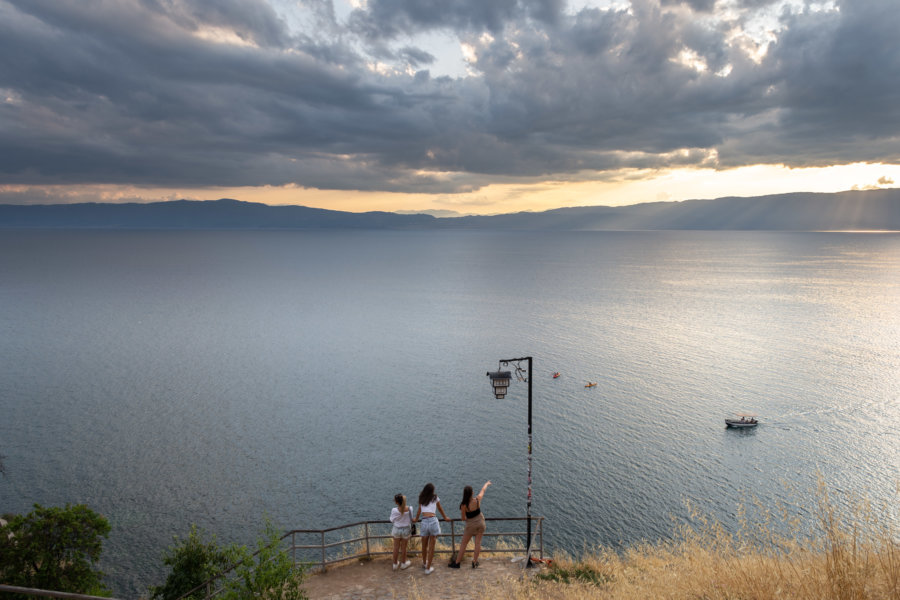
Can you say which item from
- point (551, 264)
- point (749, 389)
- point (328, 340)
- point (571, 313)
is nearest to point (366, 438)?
point (328, 340)

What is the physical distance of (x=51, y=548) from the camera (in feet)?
42.1

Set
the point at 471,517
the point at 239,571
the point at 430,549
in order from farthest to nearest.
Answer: the point at 430,549, the point at 471,517, the point at 239,571

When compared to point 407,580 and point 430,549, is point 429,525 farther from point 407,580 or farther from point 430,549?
point 407,580

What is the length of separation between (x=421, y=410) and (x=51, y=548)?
29691mm

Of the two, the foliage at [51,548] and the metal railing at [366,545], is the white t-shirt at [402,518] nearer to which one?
the metal railing at [366,545]

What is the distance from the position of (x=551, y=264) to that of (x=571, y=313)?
310 ft

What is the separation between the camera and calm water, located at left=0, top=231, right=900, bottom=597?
28.1 metres

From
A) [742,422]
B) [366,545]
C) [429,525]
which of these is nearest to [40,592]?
[429,525]

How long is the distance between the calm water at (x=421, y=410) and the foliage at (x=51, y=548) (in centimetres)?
1017

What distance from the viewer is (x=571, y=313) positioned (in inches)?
3187

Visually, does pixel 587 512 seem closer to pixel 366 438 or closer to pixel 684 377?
pixel 366 438

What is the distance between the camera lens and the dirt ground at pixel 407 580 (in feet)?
37.7

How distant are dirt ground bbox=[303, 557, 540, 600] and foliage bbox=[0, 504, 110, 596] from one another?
6.04 m

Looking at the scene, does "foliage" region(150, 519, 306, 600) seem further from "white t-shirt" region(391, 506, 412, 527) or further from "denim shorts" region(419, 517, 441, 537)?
"denim shorts" region(419, 517, 441, 537)
